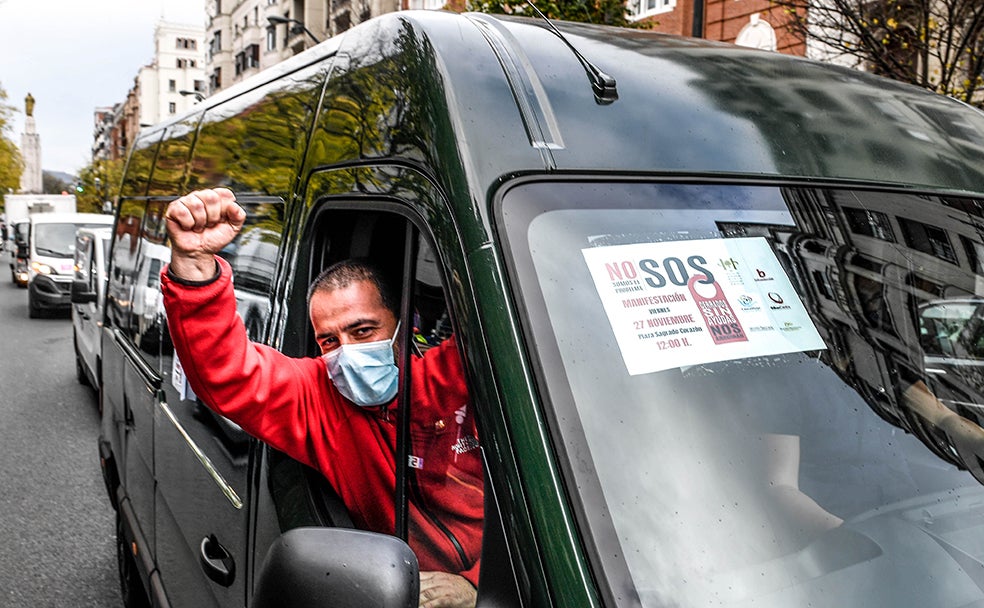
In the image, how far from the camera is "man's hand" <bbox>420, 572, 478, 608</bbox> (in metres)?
1.61

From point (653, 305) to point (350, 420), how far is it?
805mm

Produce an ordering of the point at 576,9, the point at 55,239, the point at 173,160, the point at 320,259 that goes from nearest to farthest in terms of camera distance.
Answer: the point at 320,259
the point at 173,160
the point at 576,9
the point at 55,239

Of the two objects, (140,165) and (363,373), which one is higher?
(140,165)

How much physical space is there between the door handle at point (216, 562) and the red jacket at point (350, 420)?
53 cm

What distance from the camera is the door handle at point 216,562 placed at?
2.31 metres

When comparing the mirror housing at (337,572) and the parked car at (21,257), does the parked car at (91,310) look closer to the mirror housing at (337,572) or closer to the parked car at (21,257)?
the mirror housing at (337,572)

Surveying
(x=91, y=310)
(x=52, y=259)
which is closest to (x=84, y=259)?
(x=91, y=310)

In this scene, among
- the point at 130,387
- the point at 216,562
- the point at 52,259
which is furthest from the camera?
the point at 52,259

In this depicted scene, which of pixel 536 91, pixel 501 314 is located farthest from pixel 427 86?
pixel 501 314

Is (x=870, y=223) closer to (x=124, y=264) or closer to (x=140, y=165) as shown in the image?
(x=140, y=165)

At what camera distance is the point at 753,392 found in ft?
4.93

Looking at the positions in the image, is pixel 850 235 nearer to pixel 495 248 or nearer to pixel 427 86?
pixel 495 248

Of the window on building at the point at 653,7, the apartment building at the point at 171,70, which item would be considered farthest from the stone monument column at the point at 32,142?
the window on building at the point at 653,7

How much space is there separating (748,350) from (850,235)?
1.30ft
